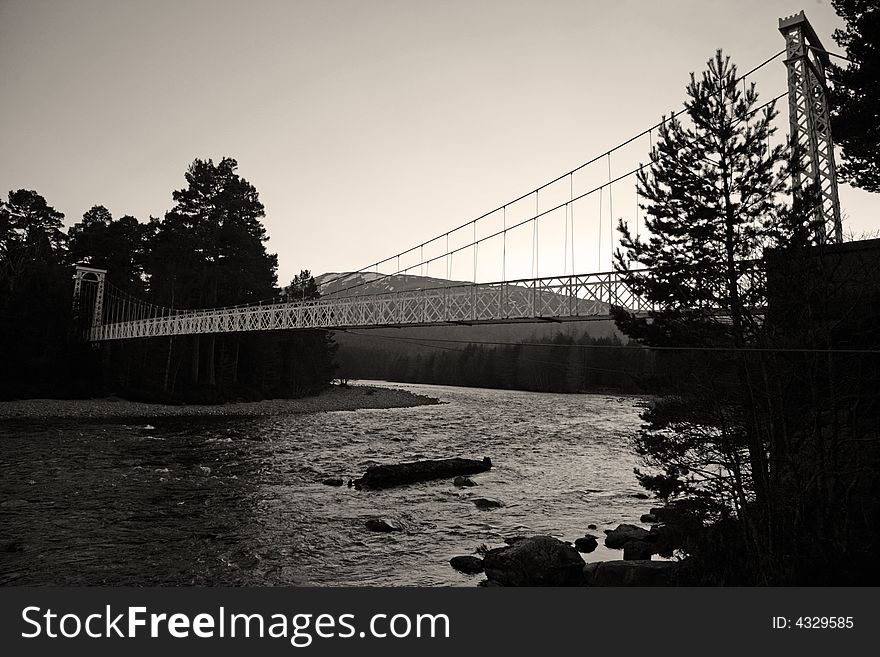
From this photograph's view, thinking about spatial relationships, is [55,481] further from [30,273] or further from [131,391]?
[30,273]

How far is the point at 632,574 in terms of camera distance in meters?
6.51

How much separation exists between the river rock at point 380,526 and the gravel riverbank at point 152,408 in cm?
1894

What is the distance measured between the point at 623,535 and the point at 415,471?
6323 mm

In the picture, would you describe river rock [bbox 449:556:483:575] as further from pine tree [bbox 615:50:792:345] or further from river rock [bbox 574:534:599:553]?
pine tree [bbox 615:50:792:345]

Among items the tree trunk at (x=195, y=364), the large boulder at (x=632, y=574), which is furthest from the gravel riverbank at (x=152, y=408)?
the large boulder at (x=632, y=574)

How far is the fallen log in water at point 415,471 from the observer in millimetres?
12891

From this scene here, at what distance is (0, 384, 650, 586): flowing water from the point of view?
7.39m

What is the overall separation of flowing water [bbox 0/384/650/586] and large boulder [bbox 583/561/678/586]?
124cm

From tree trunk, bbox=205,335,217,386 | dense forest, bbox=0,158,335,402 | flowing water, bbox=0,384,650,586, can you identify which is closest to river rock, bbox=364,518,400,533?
flowing water, bbox=0,384,650,586

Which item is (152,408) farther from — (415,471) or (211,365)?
(415,471)

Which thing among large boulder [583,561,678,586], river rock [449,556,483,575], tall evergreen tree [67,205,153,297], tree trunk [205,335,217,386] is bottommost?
river rock [449,556,483,575]

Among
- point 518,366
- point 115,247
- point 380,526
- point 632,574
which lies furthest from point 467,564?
point 518,366

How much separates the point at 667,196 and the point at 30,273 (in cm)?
3082

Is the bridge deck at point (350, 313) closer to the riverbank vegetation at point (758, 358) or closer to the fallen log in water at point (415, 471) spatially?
the fallen log in water at point (415, 471)
